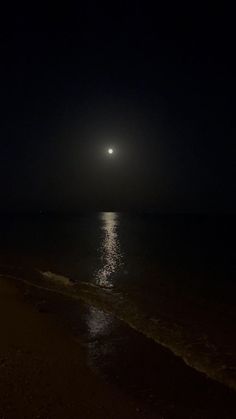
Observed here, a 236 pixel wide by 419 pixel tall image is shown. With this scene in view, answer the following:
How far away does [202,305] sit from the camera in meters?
17.0

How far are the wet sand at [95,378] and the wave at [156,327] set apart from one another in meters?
0.45

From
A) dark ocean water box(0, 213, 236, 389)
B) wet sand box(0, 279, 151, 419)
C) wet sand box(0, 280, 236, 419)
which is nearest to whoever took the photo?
wet sand box(0, 279, 151, 419)

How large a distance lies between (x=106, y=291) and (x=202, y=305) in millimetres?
4783

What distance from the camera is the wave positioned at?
9.74 meters

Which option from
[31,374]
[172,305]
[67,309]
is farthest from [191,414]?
[172,305]

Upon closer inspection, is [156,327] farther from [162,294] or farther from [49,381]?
[162,294]

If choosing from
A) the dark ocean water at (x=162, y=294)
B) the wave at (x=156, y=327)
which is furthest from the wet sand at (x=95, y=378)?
the dark ocean water at (x=162, y=294)

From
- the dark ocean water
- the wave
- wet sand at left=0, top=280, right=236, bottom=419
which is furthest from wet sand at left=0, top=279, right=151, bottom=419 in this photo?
the wave

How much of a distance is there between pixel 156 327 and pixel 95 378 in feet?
16.4

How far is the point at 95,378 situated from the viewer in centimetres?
833

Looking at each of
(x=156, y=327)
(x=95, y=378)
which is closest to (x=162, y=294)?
(x=156, y=327)

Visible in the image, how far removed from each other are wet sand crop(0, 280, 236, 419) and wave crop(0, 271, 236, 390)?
45 cm

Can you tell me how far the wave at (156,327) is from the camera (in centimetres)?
974

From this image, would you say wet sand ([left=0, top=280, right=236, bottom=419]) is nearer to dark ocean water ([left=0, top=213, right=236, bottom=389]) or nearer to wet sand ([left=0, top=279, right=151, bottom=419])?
wet sand ([left=0, top=279, right=151, bottom=419])
